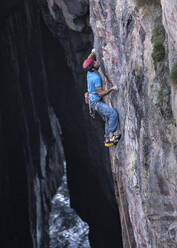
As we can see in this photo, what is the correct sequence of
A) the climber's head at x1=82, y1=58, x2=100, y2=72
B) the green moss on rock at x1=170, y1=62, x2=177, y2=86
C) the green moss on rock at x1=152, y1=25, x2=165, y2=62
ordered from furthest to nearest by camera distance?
the climber's head at x1=82, y1=58, x2=100, y2=72 < the green moss on rock at x1=152, y1=25, x2=165, y2=62 < the green moss on rock at x1=170, y1=62, x2=177, y2=86

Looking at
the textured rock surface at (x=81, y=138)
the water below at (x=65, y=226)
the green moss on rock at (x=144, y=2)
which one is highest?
the green moss on rock at (x=144, y=2)

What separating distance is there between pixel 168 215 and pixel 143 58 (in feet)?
8.91

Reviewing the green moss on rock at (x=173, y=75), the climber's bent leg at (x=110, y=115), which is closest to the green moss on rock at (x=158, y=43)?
the green moss on rock at (x=173, y=75)

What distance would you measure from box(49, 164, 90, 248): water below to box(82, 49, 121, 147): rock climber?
13.3 m

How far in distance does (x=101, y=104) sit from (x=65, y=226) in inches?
613

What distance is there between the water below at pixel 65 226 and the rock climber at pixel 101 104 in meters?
13.3

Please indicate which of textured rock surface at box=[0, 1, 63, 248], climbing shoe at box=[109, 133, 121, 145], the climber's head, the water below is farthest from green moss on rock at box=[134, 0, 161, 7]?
the water below

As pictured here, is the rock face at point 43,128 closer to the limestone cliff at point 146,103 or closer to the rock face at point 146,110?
the limestone cliff at point 146,103

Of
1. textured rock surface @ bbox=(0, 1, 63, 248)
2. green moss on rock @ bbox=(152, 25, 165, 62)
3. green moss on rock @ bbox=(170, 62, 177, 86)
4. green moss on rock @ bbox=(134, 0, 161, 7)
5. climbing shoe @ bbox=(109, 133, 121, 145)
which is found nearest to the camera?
green moss on rock @ bbox=(170, 62, 177, 86)

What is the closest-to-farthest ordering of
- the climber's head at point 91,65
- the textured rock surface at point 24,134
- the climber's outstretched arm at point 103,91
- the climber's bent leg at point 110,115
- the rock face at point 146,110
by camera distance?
the rock face at point 146,110 → the climber's outstretched arm at point 103,91 → the climber's bent leg at point 110,115 → the climber's head at point 91,65 → the textured rock surface at point 24,134

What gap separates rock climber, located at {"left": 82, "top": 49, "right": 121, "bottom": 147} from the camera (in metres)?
9.39

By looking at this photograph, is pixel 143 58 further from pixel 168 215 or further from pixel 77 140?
pixel 77 140

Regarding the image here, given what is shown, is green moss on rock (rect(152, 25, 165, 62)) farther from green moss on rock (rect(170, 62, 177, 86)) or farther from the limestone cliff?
green moss on rock (rect(170, 62, 177, 86))

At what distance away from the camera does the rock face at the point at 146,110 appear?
6281 millimetres
